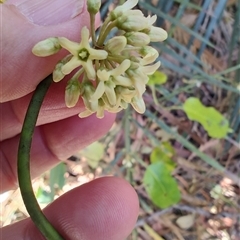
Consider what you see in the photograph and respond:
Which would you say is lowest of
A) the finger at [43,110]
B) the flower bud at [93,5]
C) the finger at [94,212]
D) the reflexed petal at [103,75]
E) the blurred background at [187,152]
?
the blurred background at [187,152]

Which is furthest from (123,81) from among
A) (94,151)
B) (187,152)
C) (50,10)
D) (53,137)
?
(187,152)

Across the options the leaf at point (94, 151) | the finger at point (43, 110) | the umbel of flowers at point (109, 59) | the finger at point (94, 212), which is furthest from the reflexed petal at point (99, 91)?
the leaf at point (94, 151)

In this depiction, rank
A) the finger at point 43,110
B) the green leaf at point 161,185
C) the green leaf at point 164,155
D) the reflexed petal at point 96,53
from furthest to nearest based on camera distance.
Answer: the green leaf at point 164,155 → the green leaf at point 161,185 → the finger at point 43,110 → the reflexed petal at point 96,53

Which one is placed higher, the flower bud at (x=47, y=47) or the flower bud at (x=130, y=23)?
the flower bud at (x=130, y=23)

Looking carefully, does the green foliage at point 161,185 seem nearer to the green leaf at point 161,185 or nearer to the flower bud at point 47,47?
the green leaf at point 161,185

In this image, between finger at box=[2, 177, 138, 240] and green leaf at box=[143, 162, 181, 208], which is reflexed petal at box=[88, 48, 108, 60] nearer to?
finger at box=[2, 177, 138, 240]

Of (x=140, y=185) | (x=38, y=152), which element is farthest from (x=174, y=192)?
(x=38, y=152)

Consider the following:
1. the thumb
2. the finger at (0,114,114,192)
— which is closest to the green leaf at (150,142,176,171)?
the finger at (0,114,114,192)
